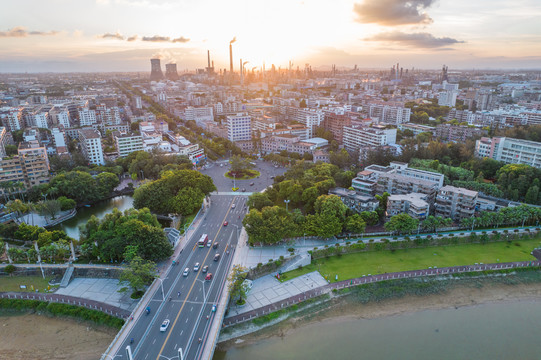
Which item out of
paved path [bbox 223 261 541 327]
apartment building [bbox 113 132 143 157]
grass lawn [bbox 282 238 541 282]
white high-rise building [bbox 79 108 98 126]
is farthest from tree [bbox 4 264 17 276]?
white high-rise building [bbox 79 108 98 126]

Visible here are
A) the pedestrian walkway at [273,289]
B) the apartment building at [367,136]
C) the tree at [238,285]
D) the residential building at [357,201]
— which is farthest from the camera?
the apartment building at [367,136]

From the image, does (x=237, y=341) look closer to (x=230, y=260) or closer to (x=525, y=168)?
(x=230, y=260)

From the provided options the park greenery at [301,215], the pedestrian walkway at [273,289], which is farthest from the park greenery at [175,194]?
the pedestrian walkway at [273,289]

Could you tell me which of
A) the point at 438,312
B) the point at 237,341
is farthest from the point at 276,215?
the point at 438,312

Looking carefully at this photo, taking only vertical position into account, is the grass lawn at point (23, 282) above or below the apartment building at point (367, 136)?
below

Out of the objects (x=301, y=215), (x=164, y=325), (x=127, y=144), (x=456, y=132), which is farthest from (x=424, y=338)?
(x=456, y=132)

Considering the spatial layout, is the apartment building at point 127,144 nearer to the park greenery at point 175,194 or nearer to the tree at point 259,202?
the park greenery at point 175,194

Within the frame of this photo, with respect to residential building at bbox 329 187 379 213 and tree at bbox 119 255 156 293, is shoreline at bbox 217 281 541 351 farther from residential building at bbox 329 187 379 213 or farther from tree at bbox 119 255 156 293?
residential building at bbox 329 187 379 213
